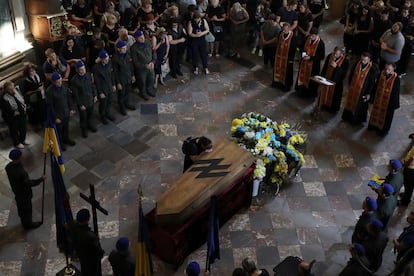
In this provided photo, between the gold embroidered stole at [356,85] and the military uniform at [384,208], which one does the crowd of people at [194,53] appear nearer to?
the gold embroidered stole at [356,85]

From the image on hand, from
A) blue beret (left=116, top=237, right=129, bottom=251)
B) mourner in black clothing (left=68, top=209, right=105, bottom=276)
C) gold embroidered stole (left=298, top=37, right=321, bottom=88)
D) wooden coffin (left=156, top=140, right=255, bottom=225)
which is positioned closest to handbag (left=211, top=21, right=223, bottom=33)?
gold embroidered stole (left=298, top=37, right=321, bottom=88)

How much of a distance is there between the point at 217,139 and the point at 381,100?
3309 mm

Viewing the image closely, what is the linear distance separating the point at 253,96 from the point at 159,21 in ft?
9.18

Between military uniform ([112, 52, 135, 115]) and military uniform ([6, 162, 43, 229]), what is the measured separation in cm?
337

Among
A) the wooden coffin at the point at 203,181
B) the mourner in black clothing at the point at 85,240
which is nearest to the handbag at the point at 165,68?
the wooden coffin at the point at 203,181

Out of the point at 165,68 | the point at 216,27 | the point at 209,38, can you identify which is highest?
the point at 216,27

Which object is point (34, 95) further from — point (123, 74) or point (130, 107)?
point (130, 107)

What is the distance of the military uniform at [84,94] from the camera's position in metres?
10.6

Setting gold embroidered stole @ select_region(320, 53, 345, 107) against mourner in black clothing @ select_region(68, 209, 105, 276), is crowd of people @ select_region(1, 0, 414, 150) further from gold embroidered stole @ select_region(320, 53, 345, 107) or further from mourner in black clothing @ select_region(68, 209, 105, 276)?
mourner in black clothing @ select_region(68, 209, 105, 276)

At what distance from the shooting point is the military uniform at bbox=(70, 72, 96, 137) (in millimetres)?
10602

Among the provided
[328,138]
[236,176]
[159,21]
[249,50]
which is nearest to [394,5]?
[249,50]

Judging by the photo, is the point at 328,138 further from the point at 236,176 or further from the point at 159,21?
the point at 159,21

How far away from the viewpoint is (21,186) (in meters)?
8.74

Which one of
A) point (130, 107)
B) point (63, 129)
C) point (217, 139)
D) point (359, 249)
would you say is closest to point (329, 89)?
point (217, 139)
